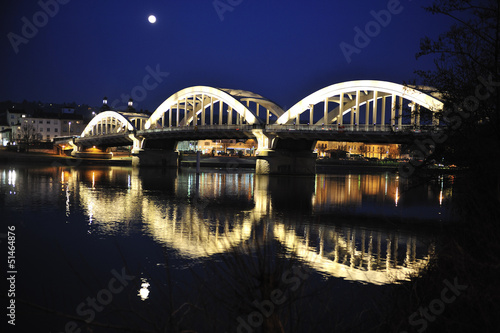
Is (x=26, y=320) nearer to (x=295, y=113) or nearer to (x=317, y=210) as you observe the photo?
(x=317, y=210)

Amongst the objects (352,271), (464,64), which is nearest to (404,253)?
(352,271)

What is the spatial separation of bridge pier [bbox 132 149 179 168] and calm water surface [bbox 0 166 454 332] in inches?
1913

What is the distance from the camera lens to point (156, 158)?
75.9 meters

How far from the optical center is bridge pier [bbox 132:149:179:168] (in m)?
73.9

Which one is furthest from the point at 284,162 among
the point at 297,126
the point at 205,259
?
the point at 205,259

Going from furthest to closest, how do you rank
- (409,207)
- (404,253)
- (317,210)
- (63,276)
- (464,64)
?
(409,207), (317,210), (404,253), (464,64), (63,276)

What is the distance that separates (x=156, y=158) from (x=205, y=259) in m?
67.0

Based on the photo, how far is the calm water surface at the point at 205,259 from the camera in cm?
447

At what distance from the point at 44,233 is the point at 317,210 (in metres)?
12.5

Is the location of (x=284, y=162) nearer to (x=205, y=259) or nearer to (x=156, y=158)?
(x=156, y=158)

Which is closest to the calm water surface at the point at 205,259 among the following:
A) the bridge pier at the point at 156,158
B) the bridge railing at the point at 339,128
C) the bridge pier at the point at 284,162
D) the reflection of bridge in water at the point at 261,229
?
the reflection of bridge in water at the point at 261,229

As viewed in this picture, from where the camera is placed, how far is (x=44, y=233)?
45.3ft

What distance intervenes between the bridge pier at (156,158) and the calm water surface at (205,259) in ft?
159

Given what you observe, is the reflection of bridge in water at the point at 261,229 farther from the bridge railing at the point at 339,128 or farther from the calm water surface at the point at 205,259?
the bridge railing at the point at 339,128
